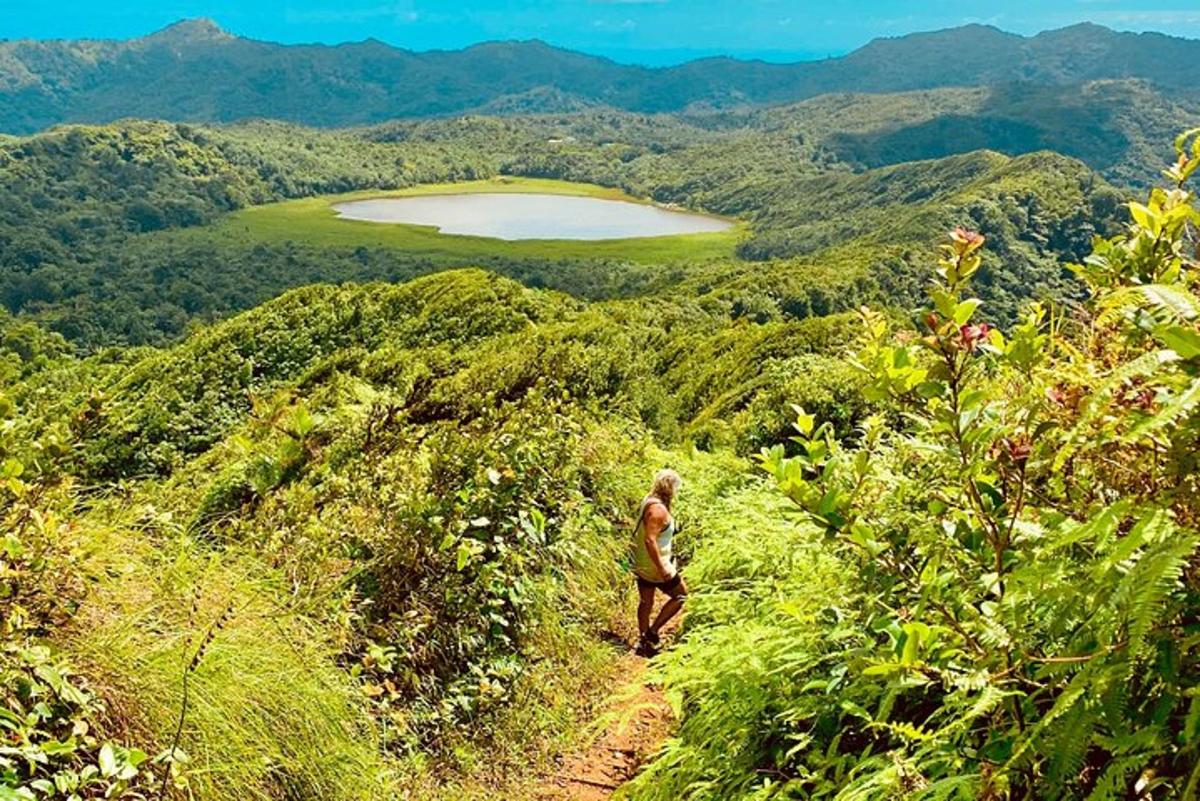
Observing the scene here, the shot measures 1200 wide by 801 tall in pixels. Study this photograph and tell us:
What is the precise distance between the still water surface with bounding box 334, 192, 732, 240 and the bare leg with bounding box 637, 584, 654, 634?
5122 inches

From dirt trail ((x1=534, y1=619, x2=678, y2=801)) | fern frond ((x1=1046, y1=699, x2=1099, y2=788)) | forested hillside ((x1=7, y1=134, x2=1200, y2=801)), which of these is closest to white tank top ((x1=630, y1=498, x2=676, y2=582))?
forested hillside ((x1=7, y1=134, x2=1200, y2=801))

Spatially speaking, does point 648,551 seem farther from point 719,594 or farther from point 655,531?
point 719,594

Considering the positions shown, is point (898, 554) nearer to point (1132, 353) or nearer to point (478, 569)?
point (1132, 353)

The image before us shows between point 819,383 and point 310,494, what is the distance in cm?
598

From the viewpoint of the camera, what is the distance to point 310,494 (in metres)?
5.13

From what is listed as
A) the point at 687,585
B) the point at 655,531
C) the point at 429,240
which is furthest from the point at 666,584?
the point at 429,240

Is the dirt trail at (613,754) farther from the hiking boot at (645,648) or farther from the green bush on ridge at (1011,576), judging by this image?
the green bush on ridge at (1011,576)

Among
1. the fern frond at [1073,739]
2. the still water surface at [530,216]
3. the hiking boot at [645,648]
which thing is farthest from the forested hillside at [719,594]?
the still water surface at [530,216]

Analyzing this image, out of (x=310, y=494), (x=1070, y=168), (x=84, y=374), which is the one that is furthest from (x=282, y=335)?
(x=1070, y=168)

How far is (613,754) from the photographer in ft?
14.6

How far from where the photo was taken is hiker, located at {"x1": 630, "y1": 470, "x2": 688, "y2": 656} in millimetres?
5641

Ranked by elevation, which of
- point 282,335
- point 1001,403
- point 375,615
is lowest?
point 282,335

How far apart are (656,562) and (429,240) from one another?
128 metres

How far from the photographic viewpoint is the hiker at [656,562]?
5.64 meters
